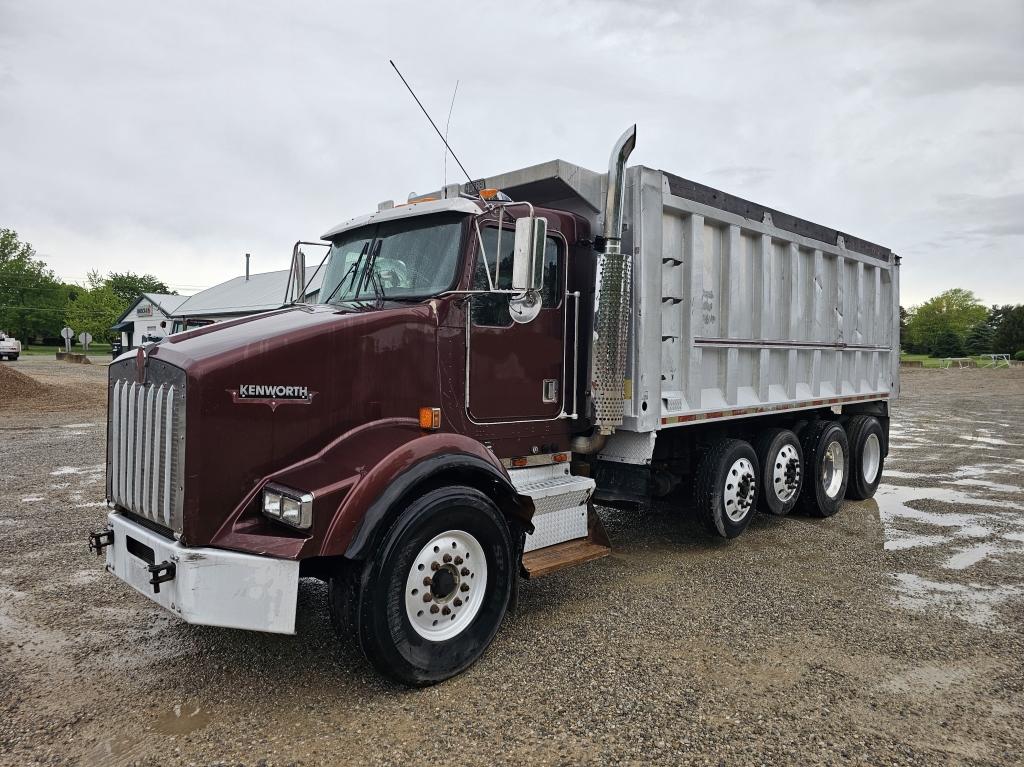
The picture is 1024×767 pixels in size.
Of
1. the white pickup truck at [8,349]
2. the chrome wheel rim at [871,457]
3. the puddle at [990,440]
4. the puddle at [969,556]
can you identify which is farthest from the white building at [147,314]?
the puddle at [969,556]

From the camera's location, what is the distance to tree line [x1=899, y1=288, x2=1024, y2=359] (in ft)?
226

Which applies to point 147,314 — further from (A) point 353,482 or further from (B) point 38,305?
(A) point 353,482

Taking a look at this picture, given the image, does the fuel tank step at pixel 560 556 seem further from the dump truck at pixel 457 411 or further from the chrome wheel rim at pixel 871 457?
the chrome wheel rim at pixel 871 457

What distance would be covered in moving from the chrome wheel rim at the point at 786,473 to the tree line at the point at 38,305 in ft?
275

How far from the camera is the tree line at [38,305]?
256 feet

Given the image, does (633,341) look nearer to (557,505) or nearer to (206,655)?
(557,505)

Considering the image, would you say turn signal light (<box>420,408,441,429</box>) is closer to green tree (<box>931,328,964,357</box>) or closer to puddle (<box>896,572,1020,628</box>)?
puddle (<box>896,572,1020,628</box>)

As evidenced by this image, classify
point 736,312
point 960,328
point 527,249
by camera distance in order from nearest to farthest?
point 527,249
point 736,312
point 960,328

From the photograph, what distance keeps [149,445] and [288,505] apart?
85 centimetres

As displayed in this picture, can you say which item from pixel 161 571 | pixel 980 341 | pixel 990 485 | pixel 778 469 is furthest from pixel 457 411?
pixel 980 341

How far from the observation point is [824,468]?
8.06m

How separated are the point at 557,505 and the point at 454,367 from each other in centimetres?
128

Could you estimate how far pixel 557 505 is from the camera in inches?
194

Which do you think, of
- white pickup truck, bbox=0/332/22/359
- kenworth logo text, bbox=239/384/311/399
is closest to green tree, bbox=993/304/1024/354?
kenworth logo text, bbox=239/384/311/399
